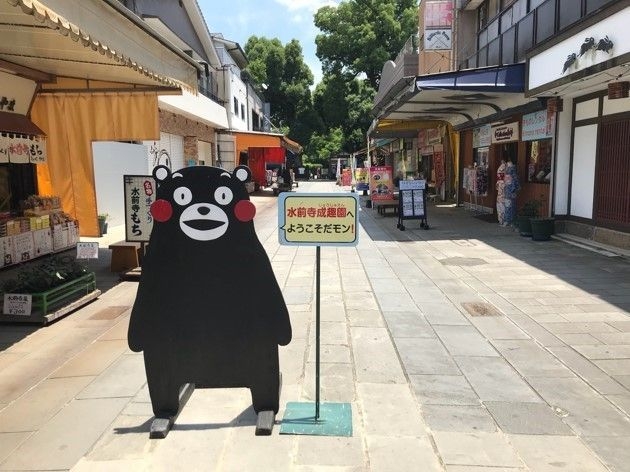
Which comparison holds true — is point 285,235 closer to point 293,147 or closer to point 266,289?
point 266,289

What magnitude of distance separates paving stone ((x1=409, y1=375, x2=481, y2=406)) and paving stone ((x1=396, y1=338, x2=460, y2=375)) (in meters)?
0.12

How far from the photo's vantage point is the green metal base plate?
3432 millimetres

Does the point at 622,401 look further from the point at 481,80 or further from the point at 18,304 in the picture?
the point at 481,80

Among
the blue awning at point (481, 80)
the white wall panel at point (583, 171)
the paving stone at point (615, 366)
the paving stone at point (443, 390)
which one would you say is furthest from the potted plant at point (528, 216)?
the paving stone at point (443, 390)

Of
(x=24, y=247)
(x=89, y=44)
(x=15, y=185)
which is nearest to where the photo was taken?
(x=89, y=44)

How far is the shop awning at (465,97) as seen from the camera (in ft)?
37.5

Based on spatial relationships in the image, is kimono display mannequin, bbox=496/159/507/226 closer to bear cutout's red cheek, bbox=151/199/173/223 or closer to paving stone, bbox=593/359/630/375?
paving stone, bbox=593/359/630/375

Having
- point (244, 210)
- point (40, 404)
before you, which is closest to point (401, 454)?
point (244, 210)

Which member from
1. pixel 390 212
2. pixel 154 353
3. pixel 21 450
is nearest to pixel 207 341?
pixel 154 353

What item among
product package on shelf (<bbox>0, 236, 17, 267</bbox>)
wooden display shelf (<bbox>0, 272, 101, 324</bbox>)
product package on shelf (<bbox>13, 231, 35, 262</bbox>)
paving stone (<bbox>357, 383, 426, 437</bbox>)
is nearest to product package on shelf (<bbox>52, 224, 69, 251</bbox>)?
product package on shelf (<bbox>13, 231, 35, 262</bbox>)

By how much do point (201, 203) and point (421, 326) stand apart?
3337mm

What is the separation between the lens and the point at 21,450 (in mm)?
3299

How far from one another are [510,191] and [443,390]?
10.2 meters

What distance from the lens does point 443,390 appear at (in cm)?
411
